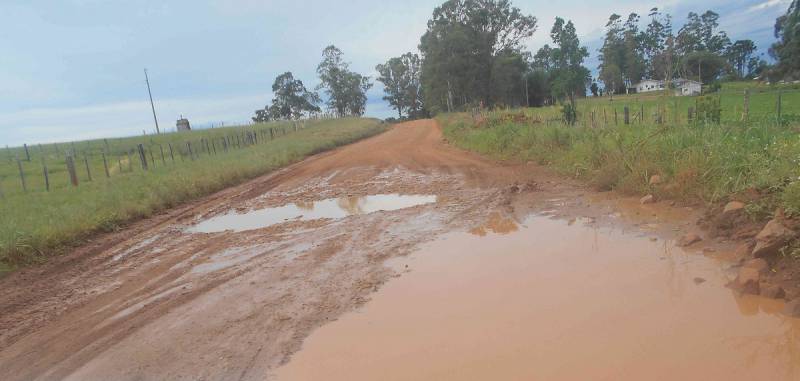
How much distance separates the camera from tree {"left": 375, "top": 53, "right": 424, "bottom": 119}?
8425 cm

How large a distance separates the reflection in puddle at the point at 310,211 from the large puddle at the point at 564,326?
332cm

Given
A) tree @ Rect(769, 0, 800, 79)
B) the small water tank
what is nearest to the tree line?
tree @ Rect(769, 0, 800, 79)

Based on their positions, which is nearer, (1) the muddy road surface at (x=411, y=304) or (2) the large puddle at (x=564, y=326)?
(2) the large puddle at (x=564, y=326)

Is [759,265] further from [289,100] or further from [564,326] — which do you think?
[289,100]

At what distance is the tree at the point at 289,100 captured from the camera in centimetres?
7425

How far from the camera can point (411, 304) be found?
405 cm

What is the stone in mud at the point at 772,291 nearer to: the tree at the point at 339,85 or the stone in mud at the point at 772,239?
the stone in mud at the point at 772,239

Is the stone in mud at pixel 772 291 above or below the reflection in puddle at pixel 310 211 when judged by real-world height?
below

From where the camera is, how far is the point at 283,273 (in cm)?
501

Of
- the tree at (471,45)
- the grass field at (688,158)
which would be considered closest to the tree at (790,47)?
the tree at (471,45)

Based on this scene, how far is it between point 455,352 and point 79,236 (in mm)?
6780

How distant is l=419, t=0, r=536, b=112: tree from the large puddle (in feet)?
134

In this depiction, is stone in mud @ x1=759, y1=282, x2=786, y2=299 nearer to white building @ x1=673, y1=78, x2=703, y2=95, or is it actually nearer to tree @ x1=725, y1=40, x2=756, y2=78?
white building @ x1=673, y1=78, x2=703, y2=95

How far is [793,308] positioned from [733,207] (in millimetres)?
1789
